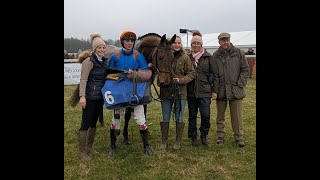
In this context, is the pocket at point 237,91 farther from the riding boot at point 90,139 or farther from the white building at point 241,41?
the white building at point 241,41

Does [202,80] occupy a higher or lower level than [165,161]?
higher

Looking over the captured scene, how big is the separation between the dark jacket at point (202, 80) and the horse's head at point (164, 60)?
0.55 meters

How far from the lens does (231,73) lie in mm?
4902

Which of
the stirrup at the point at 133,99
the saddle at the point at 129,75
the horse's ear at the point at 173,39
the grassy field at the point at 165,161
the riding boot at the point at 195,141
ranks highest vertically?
the horse's ear at the point at 173,39

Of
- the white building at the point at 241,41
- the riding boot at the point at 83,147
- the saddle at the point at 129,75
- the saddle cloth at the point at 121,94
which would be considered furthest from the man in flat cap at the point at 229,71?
the white building at the point at 241,41

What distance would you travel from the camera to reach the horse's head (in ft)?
14.6

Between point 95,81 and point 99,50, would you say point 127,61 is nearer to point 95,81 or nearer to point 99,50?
point 99,50

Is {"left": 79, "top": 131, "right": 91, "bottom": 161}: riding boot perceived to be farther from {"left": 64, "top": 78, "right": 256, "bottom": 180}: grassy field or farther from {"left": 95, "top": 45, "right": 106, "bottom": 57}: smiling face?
{"left": 95, "top": 45, "right": 106, "bottom": 57}: smiling face

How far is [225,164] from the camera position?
4.32 meters

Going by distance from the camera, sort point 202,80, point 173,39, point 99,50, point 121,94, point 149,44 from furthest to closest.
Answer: point 149,44, point 202,80, point 173,39, point 99,50, point 121,94

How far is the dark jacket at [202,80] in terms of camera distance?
4867mm

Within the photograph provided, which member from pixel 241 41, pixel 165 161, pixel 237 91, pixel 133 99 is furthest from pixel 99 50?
pixel 241 41

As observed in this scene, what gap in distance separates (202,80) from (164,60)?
30.8 inches
